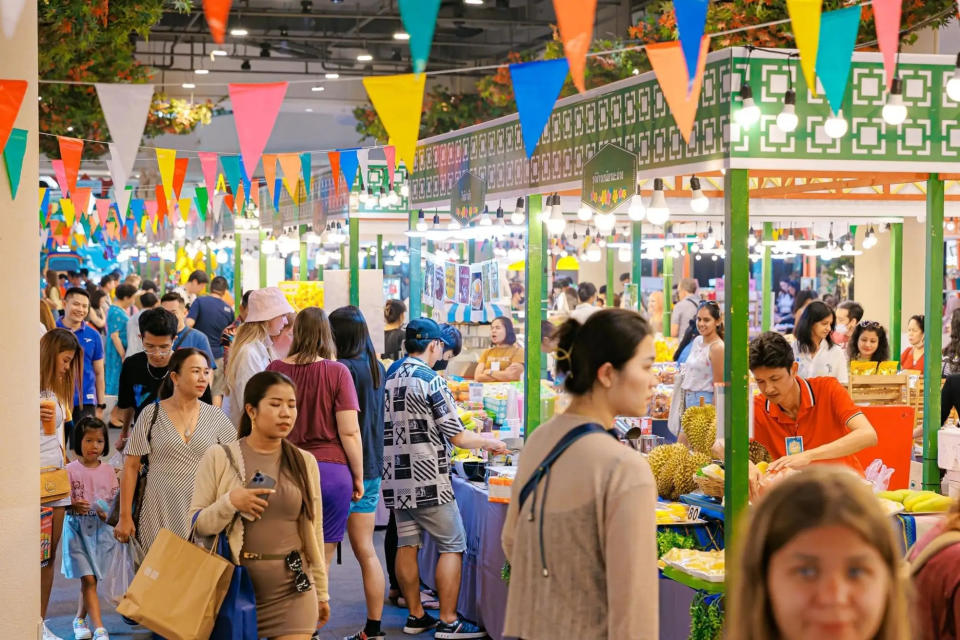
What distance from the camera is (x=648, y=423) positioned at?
765 centimetres

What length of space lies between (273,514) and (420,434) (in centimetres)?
185

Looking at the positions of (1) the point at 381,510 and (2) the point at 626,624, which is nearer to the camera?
(2) the point at 626,624

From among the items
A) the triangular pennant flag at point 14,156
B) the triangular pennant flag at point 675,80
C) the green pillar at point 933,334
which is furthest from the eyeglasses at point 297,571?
the green pillar at point 933,334

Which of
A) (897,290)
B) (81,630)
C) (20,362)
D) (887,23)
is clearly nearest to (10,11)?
(20,362)

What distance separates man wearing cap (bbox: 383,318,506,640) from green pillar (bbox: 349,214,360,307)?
4.91m

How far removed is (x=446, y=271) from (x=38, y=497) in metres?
5.29

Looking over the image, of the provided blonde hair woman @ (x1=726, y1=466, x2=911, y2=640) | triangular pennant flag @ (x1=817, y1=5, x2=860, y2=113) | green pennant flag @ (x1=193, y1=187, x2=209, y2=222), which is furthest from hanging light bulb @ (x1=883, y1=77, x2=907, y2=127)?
green pennant flag @ (x1=193, y1=187, x2=209, y2=222)

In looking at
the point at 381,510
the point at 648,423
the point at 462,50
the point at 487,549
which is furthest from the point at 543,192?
the point at 462,50

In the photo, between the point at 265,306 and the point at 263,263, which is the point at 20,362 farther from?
the point at 263,263

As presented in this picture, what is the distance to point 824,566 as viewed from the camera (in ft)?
4.90

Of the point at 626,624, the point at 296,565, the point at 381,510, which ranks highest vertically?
the point at 626,624

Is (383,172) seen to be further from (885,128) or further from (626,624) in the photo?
(626,624)

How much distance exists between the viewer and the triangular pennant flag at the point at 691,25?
376 centimetres

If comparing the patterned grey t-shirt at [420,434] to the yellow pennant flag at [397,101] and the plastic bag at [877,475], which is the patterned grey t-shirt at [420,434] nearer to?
the yellow pennant flag at [397,101]
